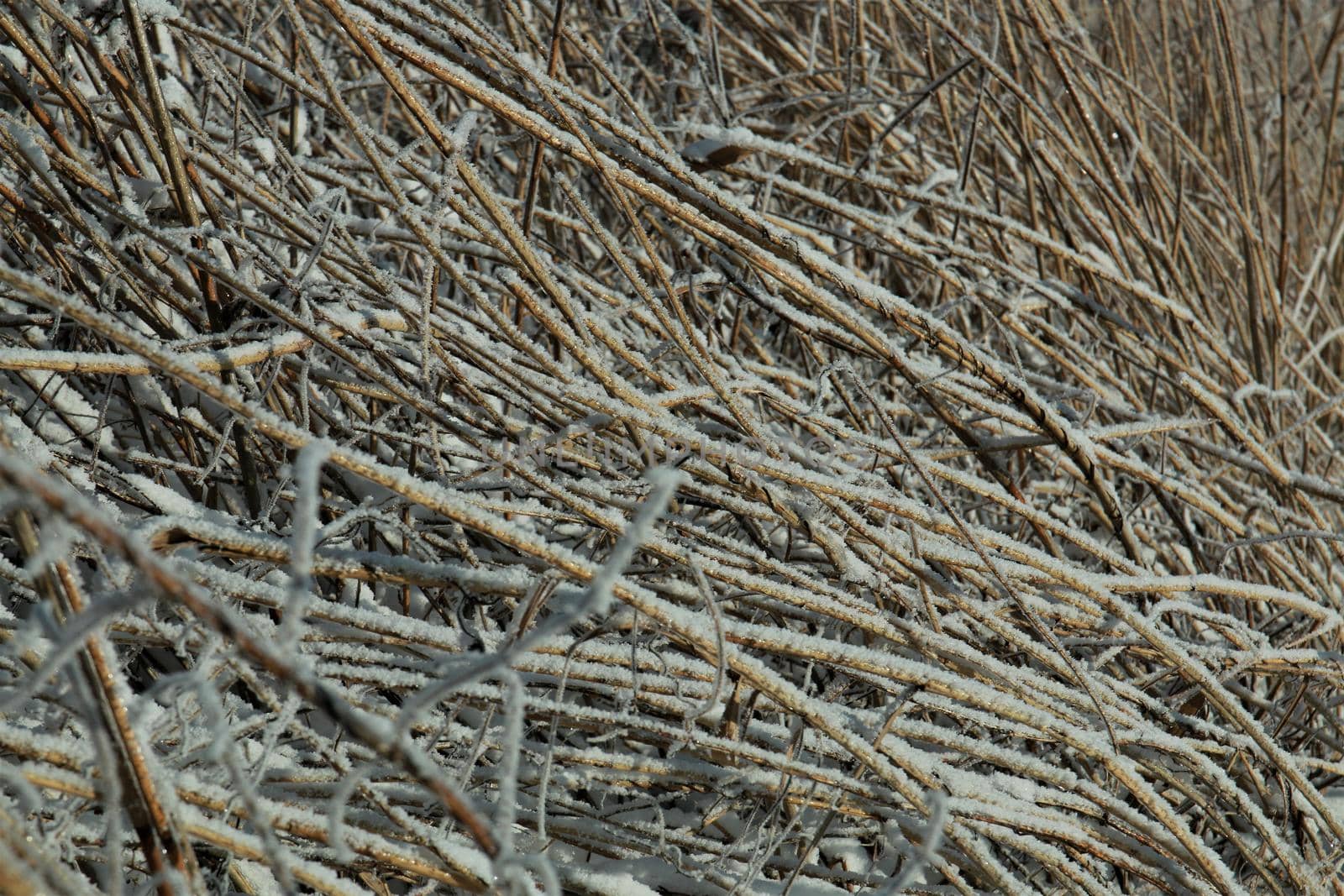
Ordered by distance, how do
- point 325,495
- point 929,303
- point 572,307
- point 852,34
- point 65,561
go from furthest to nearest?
point 929,303 < point 852,34 < point 325,495 < point 572,307 < point 65,561

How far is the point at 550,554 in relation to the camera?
59 cm

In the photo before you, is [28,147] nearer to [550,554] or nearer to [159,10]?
[159,10]

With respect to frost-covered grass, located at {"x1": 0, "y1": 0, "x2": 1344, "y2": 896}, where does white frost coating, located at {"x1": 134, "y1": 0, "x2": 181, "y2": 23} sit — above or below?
above

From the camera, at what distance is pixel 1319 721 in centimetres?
130

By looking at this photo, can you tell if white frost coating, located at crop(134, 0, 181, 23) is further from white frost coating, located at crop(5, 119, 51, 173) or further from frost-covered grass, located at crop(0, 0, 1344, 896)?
white frost coating, located at crop(5, 119, 51, 173)

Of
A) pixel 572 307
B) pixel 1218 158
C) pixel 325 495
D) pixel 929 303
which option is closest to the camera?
pixel 572 307

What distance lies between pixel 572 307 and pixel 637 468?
159mm

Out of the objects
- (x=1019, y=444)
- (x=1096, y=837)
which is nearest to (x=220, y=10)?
(x=1019, y=444)

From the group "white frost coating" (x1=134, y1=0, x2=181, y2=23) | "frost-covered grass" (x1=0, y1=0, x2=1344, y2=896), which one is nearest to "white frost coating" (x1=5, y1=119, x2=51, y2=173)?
"frost-covered grass" (x1=0, y1=0, x2=1344, y2=896)

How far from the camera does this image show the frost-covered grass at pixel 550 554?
1.99ft

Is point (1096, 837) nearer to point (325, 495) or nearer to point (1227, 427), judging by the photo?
point (1227, 427)

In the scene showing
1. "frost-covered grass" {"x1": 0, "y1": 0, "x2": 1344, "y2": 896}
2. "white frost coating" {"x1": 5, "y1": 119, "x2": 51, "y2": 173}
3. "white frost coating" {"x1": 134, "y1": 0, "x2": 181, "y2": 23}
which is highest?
"white frost coating" {"x1": 134, "y1": 0, "x2": 181, "y2": 23}

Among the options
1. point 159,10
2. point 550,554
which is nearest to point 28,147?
point 159,10

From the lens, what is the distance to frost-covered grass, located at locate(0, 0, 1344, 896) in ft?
1.99
